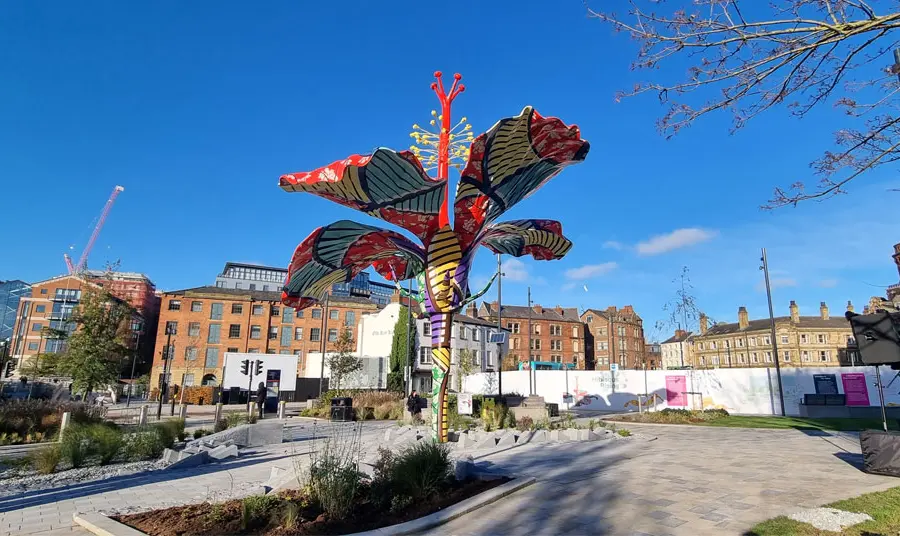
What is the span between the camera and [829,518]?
20.7ft

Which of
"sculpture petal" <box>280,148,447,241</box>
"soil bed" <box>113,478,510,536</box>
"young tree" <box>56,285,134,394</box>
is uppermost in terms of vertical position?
"sculpture petal" <box>280,148,447,241</box>

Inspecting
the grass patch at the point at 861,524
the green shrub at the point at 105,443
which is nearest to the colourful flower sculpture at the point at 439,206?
the green shrub at the point at 105,443

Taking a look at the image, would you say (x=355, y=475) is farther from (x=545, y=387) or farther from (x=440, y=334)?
(x=545, y=387)

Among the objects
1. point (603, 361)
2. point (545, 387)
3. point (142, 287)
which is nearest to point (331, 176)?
point (545, 387)

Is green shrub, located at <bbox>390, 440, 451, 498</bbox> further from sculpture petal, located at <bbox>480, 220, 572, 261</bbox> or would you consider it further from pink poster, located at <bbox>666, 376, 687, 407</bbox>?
pink poster, located at <bbox>666, 376, 687, 407</bbox>

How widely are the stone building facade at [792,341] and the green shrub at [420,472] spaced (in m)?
65.8

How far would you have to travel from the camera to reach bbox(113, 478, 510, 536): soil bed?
19.7ft

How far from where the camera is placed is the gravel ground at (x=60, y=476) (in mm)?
9423

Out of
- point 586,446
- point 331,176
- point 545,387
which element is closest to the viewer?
point 331,176

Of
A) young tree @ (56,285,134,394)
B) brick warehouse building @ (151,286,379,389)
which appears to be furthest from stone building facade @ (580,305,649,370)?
young tree @ (56,285,134,394)

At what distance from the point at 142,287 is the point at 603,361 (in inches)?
2807

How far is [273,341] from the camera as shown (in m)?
60.8

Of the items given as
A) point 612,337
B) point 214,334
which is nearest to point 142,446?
point 214,334

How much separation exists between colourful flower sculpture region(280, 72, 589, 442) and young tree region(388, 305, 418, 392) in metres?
34.3
